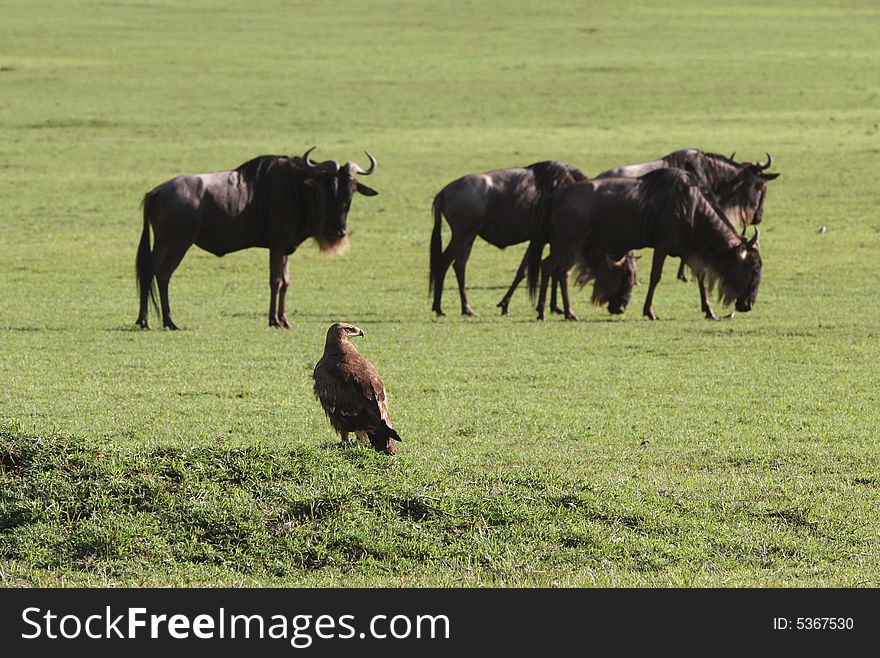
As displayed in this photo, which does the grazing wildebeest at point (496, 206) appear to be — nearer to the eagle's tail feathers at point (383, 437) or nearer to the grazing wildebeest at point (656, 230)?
the grazing wildebeest at point (656, 230)

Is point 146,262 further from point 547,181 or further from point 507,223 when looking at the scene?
point 547,181

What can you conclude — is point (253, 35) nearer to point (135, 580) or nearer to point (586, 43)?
point (586, 43)

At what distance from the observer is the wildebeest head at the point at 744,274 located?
19.4 meters

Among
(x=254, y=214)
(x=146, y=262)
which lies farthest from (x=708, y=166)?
(x=146, y=262)

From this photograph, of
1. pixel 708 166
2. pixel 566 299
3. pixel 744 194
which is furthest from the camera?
pixel 708 166

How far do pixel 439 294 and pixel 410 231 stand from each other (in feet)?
28.7

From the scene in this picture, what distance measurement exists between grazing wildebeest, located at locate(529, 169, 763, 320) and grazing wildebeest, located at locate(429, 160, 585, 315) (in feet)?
1.89

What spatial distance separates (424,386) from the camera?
46.0ft

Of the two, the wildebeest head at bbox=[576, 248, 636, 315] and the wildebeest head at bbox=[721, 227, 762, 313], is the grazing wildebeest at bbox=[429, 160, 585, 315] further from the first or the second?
the wildebeest head at bbox=[721, 227, 762, 313]

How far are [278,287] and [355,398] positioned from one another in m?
9.88

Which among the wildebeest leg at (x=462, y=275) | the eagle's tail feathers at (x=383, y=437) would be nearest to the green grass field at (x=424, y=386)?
the eagle's tail feathers at (x=383, y=437)

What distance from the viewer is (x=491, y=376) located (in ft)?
48.1

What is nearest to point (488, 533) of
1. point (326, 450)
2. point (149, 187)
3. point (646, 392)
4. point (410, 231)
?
point (326, 450)

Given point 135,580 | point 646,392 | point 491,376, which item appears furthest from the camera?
point 491,376
